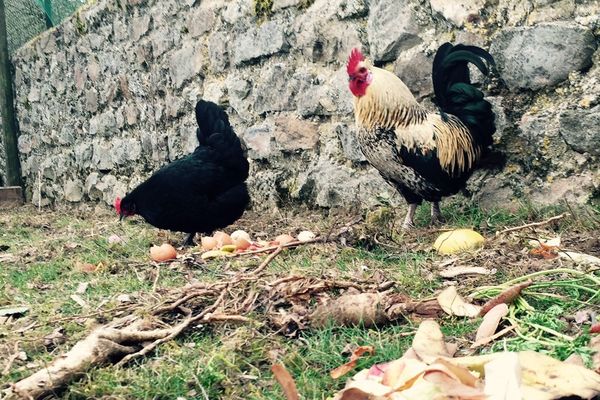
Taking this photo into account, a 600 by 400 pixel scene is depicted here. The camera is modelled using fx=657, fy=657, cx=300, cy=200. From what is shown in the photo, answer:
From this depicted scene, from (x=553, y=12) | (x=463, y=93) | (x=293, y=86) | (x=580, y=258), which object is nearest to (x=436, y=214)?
(x=463, y=93)

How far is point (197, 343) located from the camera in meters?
2.00

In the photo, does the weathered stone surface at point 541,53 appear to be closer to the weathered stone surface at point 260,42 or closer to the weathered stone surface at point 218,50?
the weathered stone surface at point 260,42

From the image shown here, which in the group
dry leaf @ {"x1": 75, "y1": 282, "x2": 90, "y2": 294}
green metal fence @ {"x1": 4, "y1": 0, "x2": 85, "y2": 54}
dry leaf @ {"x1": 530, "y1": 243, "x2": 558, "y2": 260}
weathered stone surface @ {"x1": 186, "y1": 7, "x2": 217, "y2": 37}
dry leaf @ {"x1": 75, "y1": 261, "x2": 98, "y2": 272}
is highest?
green metal fence @ {"x1": 4, "y1": 0, "x2": 85, "y2": 54}

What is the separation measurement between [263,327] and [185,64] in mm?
4400

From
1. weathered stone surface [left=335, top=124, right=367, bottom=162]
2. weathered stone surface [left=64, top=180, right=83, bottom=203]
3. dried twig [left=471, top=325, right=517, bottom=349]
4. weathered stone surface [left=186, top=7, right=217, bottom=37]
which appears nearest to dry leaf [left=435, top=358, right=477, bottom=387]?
dried twig [left=471, top=325, right=517, bottom=349]

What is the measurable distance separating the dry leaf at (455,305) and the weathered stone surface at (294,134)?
2.82 metres

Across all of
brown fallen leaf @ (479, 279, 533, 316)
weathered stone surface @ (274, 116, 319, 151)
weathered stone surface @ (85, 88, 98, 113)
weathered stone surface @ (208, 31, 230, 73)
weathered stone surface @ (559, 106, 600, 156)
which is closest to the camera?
brown fallen leaf @ (479, 279, 533, 316)

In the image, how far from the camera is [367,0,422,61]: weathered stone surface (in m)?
4.17

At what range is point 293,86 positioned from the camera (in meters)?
4.99

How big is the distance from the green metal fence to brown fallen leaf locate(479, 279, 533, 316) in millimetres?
7493

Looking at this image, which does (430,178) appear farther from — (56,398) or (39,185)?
(39,185)

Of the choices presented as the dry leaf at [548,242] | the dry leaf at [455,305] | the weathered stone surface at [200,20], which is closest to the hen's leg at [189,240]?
the weathered stone surface at [200,20]

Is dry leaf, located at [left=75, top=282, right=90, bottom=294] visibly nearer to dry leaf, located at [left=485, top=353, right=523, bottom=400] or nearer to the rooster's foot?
the rooster's foot

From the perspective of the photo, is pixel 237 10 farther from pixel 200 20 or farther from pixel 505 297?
pixel 505 297
